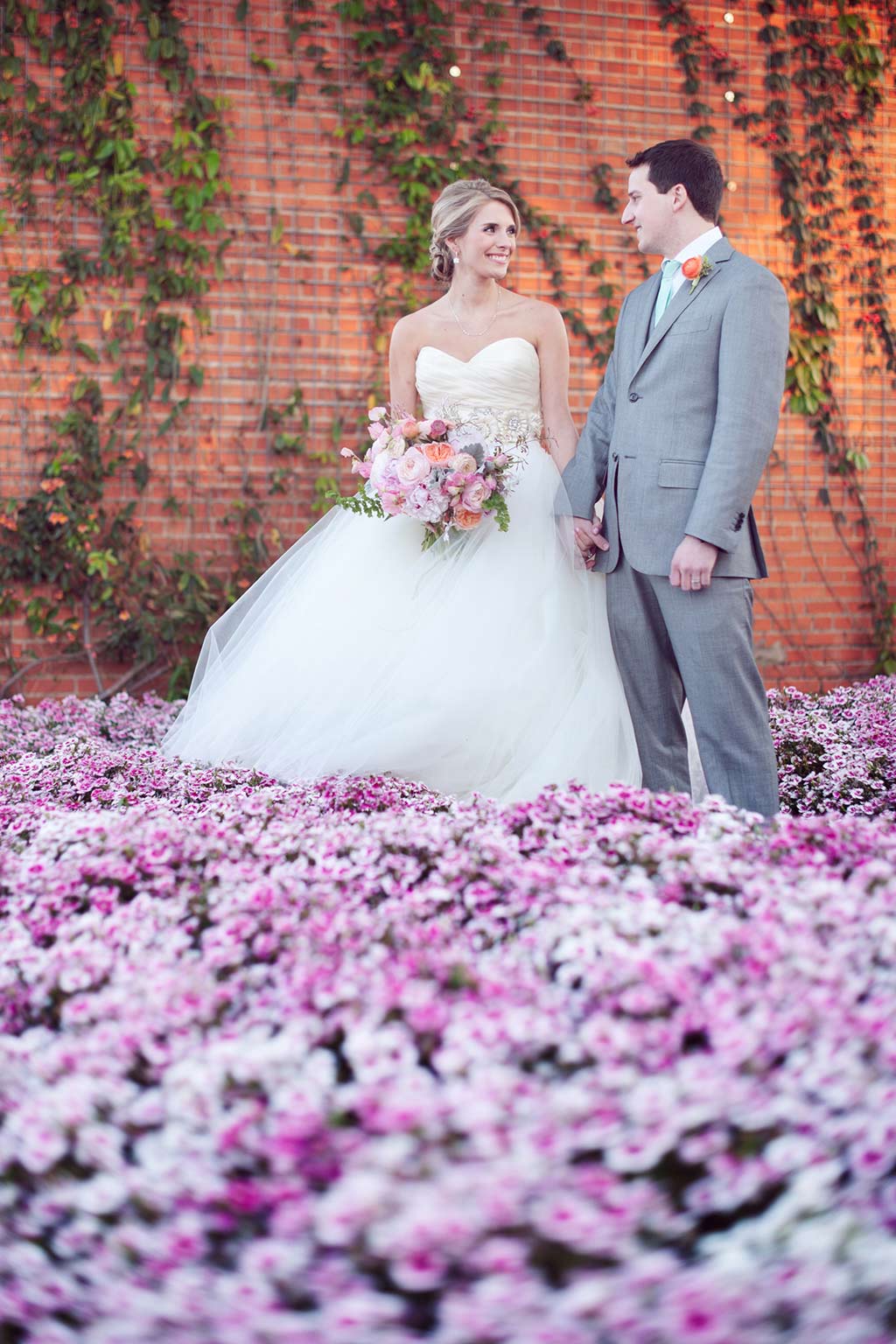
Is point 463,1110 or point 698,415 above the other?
point 698,415

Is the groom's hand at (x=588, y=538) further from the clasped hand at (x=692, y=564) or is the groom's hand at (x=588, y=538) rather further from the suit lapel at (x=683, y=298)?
the suit lapel at (x=683, y=298)

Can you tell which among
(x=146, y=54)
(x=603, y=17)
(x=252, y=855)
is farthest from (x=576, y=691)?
(x=603, y=17)

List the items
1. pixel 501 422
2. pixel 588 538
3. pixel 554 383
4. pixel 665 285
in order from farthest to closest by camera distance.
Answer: pixel 554 383 < pixel 501 422 < pixel 588 538 < pixel 665 285

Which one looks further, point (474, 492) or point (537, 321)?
point (537, 321)

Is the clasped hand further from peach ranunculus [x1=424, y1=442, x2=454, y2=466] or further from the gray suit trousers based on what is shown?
peach ranunculus [x1=424, y1=442, x2=454, y2=466]

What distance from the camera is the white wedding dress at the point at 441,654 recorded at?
10.1ft

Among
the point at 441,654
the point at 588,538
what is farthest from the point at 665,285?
the point at 441,654

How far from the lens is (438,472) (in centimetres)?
322

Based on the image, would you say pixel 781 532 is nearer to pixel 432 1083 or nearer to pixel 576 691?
pixel 576 691

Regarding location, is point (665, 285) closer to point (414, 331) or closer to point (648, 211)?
point (648, 211)

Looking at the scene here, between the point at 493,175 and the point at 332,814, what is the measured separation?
4123mm

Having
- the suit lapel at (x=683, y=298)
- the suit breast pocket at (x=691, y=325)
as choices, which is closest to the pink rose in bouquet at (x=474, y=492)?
the suit lapel at (x=683, y=298)

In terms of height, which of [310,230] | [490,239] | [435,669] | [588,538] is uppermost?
[310,230]

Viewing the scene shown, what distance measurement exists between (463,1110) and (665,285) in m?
2.40
